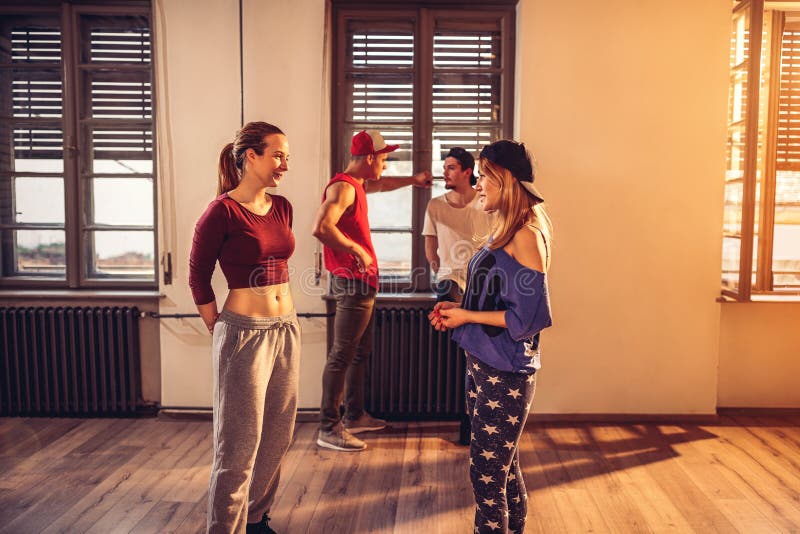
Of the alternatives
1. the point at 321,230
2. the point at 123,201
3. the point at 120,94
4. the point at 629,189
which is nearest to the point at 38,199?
the point at 123,201

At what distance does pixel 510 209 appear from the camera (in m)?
2.04

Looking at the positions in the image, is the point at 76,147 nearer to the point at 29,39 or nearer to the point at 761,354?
the point at 29,39

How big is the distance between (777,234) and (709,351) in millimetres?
993

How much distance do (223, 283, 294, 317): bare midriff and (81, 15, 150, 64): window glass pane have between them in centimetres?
262

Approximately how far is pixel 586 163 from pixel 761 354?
1746 millimetres

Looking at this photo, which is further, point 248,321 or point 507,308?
point 248,321

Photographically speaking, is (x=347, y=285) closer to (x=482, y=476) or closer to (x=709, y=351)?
(x=482, y=476)

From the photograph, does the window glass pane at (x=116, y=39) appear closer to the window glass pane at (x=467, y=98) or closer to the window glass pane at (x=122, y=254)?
the window glass pane at (x=122, y=254)

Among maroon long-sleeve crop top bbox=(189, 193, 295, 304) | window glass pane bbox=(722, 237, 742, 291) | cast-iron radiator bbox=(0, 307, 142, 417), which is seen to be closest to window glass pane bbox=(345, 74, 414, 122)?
cast-iron radiator bbox=(0, 307, 142, 417)

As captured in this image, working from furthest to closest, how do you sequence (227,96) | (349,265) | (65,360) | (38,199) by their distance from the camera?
(38,199) → (65,360) → (227,96) → (349,265)

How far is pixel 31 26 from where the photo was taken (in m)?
4.26

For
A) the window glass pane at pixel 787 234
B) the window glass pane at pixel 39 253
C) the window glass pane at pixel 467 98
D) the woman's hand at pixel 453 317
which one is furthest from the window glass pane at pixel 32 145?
the window glass pane at pixel 787 234

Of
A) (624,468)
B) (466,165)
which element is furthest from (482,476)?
(466,165)

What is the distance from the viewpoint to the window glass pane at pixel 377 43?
420 cm
